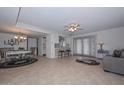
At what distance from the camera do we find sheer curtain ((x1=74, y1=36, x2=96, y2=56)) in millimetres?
8641

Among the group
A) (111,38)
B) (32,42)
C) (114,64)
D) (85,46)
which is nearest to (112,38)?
(111,38)

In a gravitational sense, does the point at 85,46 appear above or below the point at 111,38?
below

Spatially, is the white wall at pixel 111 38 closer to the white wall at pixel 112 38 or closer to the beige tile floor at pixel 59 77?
the white wall at pixel 112 38

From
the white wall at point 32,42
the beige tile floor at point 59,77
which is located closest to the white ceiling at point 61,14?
the beige tile floor at point 59,77

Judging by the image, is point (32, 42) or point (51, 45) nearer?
point (51, 45)

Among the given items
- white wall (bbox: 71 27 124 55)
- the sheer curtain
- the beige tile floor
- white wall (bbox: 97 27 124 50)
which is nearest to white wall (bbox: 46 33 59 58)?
the sheer curtain

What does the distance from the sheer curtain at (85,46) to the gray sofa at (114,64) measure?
473 cm

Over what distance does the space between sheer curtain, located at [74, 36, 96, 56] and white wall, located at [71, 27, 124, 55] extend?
810mm

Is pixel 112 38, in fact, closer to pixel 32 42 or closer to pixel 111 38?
pixel 111 38

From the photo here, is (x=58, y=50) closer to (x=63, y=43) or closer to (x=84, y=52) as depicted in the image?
(x=63, y=43)

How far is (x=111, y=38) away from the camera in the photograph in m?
6.93

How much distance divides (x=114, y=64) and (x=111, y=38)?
13.6 feet
